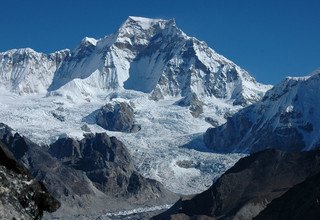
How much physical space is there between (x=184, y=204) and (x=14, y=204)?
175 m

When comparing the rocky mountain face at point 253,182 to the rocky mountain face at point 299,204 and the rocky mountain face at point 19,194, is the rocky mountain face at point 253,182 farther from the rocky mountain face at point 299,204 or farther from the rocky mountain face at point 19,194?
the rocky mountain face at point 19,194

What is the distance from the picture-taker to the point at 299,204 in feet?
376

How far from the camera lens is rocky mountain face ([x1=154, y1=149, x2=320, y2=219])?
167750mm

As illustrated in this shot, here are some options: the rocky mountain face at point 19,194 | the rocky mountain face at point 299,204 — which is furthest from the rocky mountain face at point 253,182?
the rocky mountain face at point 19,194

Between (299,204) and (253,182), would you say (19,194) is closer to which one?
(299,204)

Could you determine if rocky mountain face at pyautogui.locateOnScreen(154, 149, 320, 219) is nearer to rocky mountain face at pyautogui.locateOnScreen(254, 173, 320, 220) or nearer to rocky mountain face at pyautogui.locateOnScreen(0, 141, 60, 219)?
rocky mountain face at pyautogui.locateOnScreen(254, 173, 320, 220)

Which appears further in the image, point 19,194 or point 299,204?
point 299,204

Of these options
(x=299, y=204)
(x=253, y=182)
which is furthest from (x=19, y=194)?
(x=253, y=182)

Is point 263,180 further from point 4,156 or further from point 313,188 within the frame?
point 4,156

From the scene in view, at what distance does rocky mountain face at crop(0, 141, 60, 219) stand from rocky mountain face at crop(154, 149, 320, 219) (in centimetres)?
14747

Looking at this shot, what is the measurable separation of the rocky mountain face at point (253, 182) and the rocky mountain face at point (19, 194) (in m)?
147

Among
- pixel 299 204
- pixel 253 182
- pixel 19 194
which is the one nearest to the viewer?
pixel 19 194

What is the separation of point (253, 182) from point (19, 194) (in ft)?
553

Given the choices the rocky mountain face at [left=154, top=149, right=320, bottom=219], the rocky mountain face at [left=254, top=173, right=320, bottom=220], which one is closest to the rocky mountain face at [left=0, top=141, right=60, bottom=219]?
the rocky mountain face at [left=254, top=173, right=320, bottom=220]
